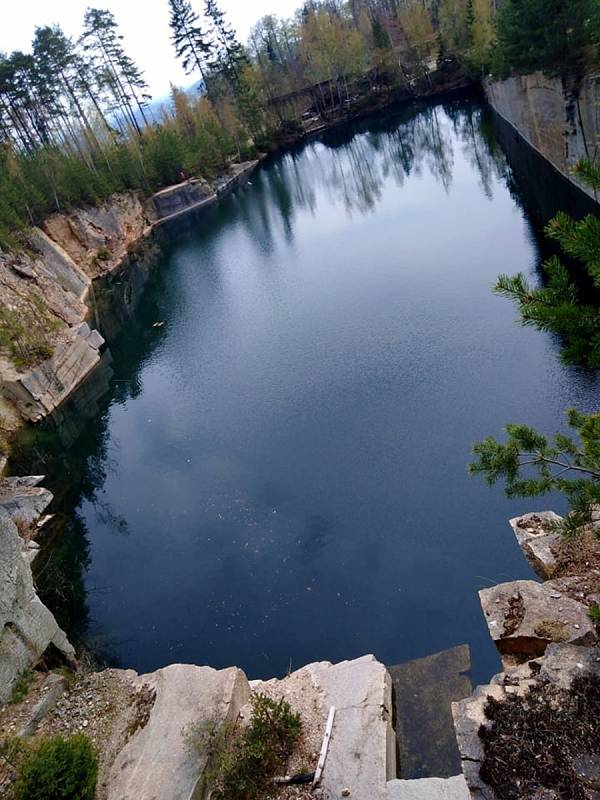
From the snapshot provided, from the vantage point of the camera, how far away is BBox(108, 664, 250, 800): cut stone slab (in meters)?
8.09

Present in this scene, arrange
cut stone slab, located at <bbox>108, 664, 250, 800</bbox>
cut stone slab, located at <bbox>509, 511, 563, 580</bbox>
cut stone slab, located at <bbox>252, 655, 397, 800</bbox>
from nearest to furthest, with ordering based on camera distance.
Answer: cut stone slab, located at <bbox>252, 655, 397, 800</bbox> → cut stone slab, located at <bbox>108, 664, 250, 800</bbox> → cut stone slab, located at <bbox>509, 511, 563, 580</bbox>

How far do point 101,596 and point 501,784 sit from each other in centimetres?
1182

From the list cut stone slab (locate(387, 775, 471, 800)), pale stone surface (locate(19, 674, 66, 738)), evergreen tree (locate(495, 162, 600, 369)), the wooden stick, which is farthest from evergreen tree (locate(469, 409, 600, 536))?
pale stone surface (locate(19, 674, 66, 738))

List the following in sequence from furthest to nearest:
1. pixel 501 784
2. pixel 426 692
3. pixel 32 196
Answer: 1. pixel 32 196
2. pixel 426 692
3. pixel 501 784

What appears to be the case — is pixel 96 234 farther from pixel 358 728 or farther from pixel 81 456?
pixel 358 728

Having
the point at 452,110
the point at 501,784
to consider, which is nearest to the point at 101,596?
the point at 501,784

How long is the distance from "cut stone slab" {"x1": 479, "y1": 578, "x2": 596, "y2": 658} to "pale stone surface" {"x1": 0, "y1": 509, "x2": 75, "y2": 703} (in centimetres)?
803

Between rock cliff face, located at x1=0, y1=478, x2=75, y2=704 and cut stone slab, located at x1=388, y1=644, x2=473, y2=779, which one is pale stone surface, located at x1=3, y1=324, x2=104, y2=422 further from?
cut stone slab, located at x1=388, y1=644, x2=473, y2=779

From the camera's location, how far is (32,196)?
41.9 meters

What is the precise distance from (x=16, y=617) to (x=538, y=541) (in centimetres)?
917

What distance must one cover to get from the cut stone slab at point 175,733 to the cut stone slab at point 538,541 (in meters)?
5.17

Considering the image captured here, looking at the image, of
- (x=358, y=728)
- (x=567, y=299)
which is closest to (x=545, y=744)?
(x=358, y=728)

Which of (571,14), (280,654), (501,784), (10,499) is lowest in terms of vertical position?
(280,654)

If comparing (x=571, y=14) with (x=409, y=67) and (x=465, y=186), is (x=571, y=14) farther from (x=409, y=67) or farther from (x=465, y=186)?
(x=409, y=67)
